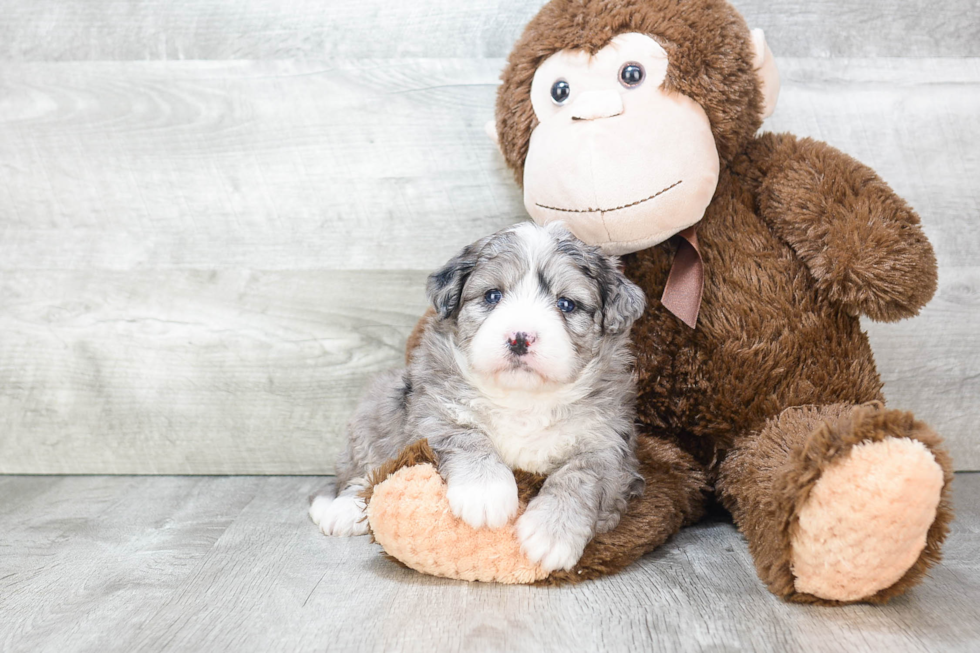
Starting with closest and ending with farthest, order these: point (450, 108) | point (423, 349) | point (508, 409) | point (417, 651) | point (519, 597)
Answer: point (417, 651) → point (519, 597) → point (508, 409) → point (423, 349) → point (450, 108)

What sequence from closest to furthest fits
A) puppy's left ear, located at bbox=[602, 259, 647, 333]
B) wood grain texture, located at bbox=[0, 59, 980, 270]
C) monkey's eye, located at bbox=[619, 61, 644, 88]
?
puppy's left ear, located at bbox=[602, 259, 647, 333] < monkey's eye, located at bbox=[619, 61, 644, 88] < wood grain texture, located at bbox=[0, 59, 980, 270]

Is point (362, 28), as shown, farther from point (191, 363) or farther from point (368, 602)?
point (368, 602)

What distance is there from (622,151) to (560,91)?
0.28 meters

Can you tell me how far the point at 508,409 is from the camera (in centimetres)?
208

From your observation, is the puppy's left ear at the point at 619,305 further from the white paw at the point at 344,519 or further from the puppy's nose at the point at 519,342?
the white paw at the point at 344,519

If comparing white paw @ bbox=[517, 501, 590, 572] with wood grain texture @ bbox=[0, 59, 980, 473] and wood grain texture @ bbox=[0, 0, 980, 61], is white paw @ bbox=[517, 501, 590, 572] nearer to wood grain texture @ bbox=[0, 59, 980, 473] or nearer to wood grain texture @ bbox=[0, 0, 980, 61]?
wood grain texture @ bbox=[0, 59, 980, 473]

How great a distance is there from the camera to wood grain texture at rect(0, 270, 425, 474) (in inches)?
117

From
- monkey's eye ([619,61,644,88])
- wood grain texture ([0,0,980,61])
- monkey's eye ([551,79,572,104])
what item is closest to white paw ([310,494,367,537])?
monkey's eye ([551,79,572,104])

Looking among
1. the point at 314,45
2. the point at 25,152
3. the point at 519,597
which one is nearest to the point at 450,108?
the point at 314,45

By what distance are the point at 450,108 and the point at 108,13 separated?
1.23m

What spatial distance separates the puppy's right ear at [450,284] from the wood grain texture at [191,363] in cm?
84

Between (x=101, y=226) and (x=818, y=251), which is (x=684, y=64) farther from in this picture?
(x=101, y=226)

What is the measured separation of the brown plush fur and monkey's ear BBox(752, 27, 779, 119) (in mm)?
38

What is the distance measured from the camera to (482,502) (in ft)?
6.05
